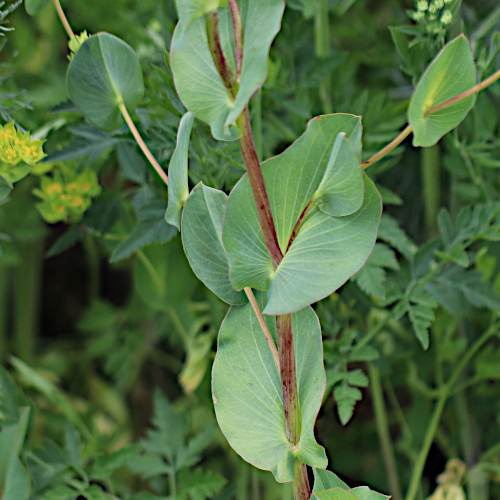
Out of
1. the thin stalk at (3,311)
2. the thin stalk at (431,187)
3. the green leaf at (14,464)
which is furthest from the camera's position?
the thin stalk at (3,311)

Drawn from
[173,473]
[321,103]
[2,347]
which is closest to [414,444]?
[173,473]

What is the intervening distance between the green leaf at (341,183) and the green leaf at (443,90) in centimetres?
4

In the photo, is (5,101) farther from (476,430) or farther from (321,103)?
(476,430)

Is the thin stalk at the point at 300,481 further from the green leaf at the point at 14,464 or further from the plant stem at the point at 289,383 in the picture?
the green leaf at the point at 14,464

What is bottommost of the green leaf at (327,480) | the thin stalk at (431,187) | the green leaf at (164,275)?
the thin stalk at (431,187)

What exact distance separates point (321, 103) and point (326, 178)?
0.28 m

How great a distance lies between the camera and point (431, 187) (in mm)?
593

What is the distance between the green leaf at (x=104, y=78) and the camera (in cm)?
28

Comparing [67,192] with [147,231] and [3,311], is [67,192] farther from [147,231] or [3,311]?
[3,311]

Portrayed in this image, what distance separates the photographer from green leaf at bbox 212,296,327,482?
270mm

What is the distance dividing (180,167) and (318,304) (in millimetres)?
199

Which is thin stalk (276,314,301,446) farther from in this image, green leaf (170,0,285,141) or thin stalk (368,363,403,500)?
thin stalk (368,363,403,500)

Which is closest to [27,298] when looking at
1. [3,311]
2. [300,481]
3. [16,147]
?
[3,311]

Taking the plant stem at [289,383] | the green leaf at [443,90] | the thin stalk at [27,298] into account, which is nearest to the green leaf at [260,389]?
the plant stem at [289,383]
